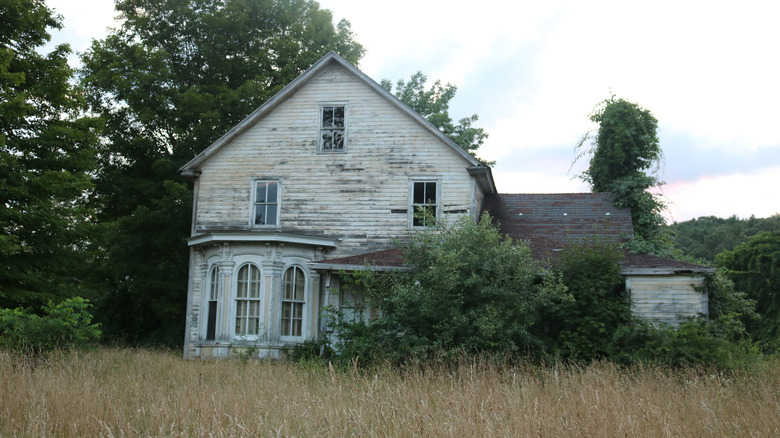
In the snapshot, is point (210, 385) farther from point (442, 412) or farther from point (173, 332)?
point (173, 332)

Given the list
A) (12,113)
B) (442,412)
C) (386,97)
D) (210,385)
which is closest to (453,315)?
(210,385)

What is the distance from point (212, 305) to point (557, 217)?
36.3 feet

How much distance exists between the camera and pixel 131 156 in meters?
26.8

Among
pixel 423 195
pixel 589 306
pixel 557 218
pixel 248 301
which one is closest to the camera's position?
pixel 589 306

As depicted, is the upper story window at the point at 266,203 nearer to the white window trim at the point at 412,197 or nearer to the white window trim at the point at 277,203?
the white window trim at the point at 277,203

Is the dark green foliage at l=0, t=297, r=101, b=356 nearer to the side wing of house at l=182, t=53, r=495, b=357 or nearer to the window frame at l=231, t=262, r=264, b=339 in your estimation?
the window frame at l=231, t=262, r=264, b=339

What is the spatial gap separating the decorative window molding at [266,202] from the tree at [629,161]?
444 inches

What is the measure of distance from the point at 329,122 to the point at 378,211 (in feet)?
10.5

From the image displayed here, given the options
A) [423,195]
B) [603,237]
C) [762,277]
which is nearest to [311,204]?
[423,195]

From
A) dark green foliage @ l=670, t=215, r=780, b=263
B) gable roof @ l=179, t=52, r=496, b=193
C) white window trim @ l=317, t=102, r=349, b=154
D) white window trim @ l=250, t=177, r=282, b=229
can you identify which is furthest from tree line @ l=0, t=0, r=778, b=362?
dark green foliage @ l=670, t=215, r=780, b=263

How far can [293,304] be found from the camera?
17.9 metres

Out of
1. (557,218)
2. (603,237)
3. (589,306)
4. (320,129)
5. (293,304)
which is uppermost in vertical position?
(320,129)

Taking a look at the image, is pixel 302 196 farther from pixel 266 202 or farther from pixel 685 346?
pixel 685 346

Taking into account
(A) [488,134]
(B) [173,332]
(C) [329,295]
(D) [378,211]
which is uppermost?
(A) [488,134]
